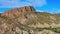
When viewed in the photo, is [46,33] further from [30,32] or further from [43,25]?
[43,25]

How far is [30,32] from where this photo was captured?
125 metres

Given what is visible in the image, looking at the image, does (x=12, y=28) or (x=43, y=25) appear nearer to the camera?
(x=12, y=28)

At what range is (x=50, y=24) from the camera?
7869 inches

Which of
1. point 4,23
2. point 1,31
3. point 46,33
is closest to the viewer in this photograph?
point 1,31

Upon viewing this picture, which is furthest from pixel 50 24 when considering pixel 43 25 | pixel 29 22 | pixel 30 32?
pixel 30 32

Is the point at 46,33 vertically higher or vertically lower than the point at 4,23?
lower

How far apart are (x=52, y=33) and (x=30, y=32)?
77.3ft

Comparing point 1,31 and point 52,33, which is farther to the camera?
point 52,33

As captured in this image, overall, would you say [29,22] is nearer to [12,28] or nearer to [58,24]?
[58,24]

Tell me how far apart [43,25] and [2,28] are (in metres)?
80.9

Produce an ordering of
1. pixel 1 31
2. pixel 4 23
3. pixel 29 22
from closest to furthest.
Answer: pixel 1 31 → pixel 4 23 → pixel 29 22

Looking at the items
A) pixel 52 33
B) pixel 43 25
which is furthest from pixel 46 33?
pixel 43 25

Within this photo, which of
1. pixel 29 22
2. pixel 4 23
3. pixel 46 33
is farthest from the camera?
pixel 29 22

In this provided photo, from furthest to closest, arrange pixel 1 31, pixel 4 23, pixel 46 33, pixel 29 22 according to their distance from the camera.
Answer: pixel 29 22, pixel 46 33, pixel 4 23, pixel 1 31
